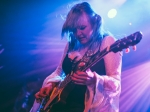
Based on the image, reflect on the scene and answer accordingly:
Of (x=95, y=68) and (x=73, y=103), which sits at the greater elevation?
(x=95, y=68)

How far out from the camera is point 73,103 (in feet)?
6.46

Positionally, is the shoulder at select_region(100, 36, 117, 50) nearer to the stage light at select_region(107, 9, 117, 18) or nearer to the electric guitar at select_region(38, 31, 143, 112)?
the electric guitar at select_region(38, 31, 143, 112)

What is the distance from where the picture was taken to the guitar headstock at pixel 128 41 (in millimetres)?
1610

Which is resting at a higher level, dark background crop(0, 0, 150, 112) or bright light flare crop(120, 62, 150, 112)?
dark background crop(0, 0, 150, 112)

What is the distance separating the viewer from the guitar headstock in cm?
161

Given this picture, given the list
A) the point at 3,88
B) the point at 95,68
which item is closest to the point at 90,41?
the point at 95,68

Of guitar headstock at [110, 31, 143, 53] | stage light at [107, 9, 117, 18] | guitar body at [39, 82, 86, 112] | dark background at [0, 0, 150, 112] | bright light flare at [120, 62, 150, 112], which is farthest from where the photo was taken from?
stage light at [107, 9, 117, 18]

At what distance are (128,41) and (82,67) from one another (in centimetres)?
43

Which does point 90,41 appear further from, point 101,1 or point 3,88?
point 3,88

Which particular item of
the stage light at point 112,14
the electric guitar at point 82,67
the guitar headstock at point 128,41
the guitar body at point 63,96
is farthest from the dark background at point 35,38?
the guitar headstock at point 128,41

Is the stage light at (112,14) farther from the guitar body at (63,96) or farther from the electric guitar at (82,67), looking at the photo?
the guitar body at (63,96)

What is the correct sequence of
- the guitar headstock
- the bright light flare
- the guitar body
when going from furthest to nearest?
the bright light flare < the guitar body < the guitar headstock

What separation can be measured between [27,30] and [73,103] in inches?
139

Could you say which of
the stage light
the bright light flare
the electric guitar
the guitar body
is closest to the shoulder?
the electric guitar
